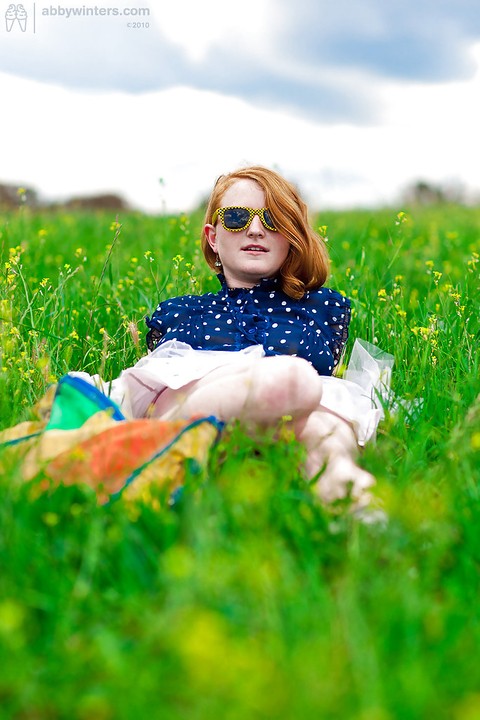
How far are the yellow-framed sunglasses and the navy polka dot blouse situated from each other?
0.24 metres

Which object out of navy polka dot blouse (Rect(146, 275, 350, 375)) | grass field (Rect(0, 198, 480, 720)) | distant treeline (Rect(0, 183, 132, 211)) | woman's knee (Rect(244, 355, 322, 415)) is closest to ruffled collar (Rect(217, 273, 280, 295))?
navy polka dot blouse (Rect(146, 275, 350, 375))

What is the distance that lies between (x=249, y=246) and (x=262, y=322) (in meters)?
0.33

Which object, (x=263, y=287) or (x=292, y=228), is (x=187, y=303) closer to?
(x=263, y=287)

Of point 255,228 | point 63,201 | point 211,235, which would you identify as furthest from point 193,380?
point 63,201

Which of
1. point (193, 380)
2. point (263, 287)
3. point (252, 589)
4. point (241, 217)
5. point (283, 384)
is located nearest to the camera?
point (252, 589)

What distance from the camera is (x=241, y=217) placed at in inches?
134

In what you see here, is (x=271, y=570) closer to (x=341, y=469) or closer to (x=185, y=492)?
(x=185, y=492)

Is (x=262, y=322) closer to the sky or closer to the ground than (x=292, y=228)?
closer to the ground

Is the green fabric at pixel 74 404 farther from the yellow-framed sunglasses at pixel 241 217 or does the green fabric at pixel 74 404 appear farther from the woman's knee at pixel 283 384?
the yellow-framed sunglasses at pixel 241 217

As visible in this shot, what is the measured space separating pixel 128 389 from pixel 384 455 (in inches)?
39.3

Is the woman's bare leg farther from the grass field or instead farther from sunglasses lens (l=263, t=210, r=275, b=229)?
sunglasses lens (l=263, t=210, r=275, b=229)

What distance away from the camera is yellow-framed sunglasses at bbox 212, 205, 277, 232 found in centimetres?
340

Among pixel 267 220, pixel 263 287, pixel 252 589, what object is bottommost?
pixel 252 589

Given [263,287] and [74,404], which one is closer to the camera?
[74,404]
